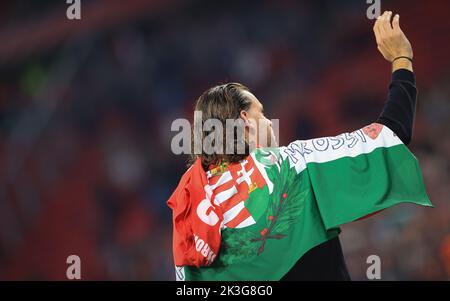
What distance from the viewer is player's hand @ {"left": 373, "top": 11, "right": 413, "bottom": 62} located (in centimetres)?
158

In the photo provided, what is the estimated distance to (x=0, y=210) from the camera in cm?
493

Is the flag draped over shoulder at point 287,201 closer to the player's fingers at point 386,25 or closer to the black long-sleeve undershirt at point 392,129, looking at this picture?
the black long-sleeve undershirt at point 392,129

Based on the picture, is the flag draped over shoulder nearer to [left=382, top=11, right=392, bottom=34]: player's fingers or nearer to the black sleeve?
the black sleeve

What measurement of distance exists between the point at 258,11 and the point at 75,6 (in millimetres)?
1457

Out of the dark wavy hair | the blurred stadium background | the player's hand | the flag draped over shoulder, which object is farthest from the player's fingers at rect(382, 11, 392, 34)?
the blurred stadium background

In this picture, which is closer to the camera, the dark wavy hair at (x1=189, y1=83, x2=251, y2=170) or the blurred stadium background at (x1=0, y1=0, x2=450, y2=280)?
the dark wavy hair at (x1=189, y1=83, x2=251, y2=170)

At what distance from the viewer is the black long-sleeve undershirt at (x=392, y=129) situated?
1.54 metres

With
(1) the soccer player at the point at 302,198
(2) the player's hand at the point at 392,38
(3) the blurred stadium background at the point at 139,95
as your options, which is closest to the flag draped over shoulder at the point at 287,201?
(1) the soccer player at the point at 302,198

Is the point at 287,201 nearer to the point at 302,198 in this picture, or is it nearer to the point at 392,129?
the point at 302,198

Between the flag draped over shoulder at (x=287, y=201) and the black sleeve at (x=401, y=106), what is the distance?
22 millimetres

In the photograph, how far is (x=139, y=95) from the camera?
506cm

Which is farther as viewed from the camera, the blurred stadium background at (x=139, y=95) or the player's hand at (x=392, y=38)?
the blurred stadium background at (x=139, y=95)
